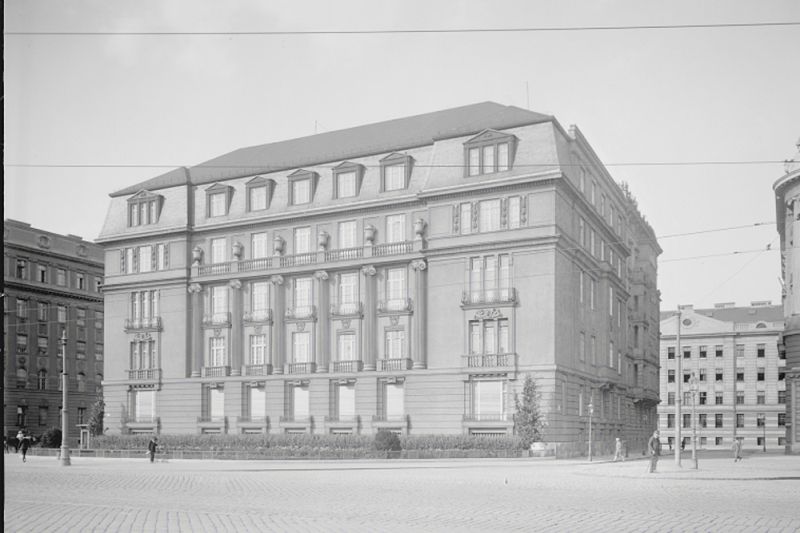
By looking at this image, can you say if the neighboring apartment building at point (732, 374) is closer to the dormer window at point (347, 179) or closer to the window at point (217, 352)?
the dormer window at point (347, 179)

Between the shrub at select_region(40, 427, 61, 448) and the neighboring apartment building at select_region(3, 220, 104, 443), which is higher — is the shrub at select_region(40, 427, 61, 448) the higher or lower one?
the lower one

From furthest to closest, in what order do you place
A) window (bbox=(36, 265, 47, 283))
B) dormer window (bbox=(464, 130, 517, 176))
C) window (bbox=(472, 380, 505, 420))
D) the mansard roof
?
1. window (bbox=(36, 265, 47, 283))
2. the mansard roof
3. dormer window (bbox=(464, 130, 517, 176))
4. window (bbox=(472, 380, 505, 420))

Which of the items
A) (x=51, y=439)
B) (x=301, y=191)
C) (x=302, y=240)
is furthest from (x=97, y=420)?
(x=301, y=191)

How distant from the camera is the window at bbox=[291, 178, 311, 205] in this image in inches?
2608

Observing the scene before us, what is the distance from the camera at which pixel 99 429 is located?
237 feet

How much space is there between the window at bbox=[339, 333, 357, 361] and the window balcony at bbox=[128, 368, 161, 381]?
1574cm

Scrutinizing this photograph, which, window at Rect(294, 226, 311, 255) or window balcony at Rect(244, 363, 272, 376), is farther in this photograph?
window at Rect(294, 226, 311, 255)

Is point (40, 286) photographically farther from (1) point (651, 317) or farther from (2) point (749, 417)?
(2) point (749, 417)

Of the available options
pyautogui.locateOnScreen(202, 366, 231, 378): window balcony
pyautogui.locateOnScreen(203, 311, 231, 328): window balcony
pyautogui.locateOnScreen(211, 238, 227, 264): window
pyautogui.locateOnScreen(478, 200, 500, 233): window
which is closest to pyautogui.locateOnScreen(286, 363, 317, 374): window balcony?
pyautogui.locateOnScreen(202, 366, 231, 378): window balcony

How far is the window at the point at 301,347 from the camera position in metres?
65.1

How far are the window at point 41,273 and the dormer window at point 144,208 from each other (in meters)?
24.6

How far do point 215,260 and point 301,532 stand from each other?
2215 inches

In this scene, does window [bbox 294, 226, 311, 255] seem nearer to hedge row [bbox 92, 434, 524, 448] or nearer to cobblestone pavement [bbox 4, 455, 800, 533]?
hedge row [bbox 92, 434, 524, 448]

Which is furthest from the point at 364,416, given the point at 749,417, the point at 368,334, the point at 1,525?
the point at 749,417
